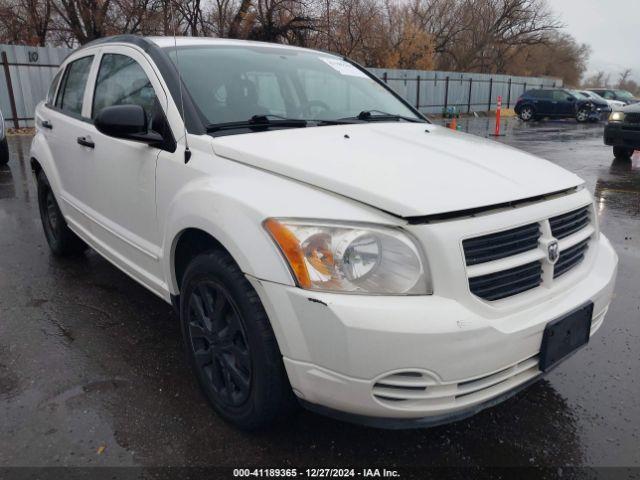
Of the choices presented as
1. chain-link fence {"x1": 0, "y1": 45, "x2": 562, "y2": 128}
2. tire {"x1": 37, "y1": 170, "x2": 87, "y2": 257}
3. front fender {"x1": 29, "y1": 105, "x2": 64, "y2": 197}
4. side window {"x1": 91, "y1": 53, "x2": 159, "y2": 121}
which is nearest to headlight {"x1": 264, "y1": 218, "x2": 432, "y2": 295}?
side window {"x1": 91, "y1": 53, "x2": 159, "y2": 121}

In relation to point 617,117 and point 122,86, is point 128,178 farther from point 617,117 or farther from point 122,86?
point 617,117

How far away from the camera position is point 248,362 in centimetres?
211

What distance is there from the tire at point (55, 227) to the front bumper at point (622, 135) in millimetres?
10442

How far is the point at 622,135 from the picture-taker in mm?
10773

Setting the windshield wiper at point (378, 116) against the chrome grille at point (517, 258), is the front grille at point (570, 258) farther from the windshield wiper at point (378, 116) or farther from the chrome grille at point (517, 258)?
the windshield wiper at point (378, 116)

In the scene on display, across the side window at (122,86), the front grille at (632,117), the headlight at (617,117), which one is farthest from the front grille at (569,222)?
the headlight at (617,117)

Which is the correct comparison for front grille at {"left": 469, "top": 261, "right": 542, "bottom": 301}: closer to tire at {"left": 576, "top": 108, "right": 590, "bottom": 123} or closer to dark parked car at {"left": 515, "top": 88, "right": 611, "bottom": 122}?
dark parked car at {"left": 515, "top": 88, "right": 611, "bottom": 122}

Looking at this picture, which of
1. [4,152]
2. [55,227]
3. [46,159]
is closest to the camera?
[46,159]

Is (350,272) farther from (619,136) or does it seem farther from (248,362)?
(619,136)

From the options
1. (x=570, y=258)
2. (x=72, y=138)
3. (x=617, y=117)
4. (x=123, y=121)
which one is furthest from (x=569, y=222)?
(x=617, y=117)

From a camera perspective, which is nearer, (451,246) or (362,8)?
(451,246)

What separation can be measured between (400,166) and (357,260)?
537mm

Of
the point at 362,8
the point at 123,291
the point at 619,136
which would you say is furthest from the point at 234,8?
the point at 123,291

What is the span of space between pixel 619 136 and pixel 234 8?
19284 mm
